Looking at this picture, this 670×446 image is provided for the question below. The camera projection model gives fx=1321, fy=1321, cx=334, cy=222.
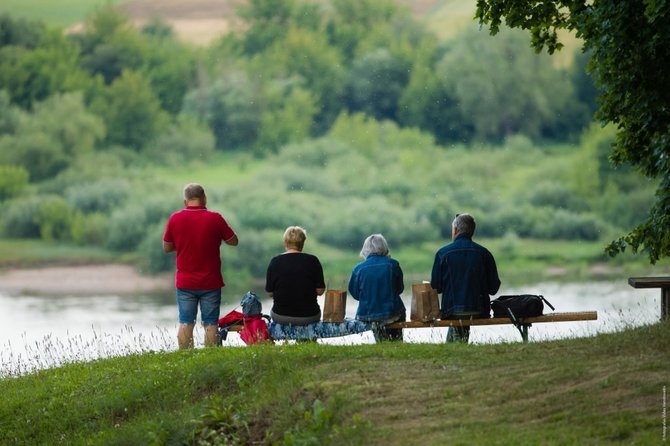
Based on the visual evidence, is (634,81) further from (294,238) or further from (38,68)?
(38,68)

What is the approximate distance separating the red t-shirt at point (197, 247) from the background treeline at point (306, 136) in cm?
7242

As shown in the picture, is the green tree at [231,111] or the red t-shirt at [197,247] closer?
the red t-shirt at [197,247]

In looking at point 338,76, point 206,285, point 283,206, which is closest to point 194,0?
point 338,76

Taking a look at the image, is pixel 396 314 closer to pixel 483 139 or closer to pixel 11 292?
pixel 11 292

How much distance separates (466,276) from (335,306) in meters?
1.23

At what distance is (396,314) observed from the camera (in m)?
11.8

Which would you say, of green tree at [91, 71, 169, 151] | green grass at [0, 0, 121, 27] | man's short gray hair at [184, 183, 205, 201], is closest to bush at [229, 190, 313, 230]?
green tree at [91, 71, 169, 151]

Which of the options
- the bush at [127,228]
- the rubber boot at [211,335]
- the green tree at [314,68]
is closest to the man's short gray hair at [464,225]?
the rubber boot at [211,335]

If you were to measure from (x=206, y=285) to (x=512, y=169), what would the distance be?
81768mm

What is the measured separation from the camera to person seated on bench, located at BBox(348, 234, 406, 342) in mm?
11758

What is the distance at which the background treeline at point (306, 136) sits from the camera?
87938 millimetres

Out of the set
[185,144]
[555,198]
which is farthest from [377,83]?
[555,198]

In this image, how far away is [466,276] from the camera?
1166 cm

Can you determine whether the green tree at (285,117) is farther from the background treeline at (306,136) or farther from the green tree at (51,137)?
the green tree at (51,137)
